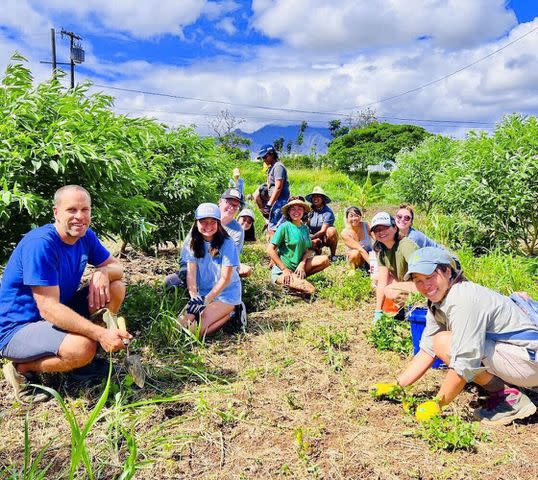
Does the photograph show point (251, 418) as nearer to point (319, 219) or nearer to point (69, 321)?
point (69, 321)

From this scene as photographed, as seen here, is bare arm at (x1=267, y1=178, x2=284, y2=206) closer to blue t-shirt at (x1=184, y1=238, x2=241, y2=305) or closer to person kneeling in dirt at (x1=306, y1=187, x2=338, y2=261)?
person kneeling in dirt at (x1=306, y1=187, x2=338, y2=261)

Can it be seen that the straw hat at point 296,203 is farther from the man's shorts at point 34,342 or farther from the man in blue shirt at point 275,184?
the man's shorts at point 34,342

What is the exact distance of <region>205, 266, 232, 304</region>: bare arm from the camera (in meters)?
4.03

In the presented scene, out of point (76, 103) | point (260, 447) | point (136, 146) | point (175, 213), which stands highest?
point (76, 103)

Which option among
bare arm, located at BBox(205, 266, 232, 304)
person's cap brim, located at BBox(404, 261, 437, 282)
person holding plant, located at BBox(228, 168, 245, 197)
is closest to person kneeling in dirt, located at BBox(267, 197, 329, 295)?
bare arm, located at BBox(205, 266, 232, 304)

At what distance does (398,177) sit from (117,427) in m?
10.6

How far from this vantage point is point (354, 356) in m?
3.71

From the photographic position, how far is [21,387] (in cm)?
292

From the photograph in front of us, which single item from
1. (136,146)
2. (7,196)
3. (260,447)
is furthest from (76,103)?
(260,447)

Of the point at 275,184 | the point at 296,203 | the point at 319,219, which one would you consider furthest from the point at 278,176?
the point at 296,203

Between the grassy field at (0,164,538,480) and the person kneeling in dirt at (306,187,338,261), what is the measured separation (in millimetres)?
2173

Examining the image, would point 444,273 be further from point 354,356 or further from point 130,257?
point 130,257

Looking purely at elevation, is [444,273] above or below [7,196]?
below

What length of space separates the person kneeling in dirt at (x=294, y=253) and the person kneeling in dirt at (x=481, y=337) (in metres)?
2.49
